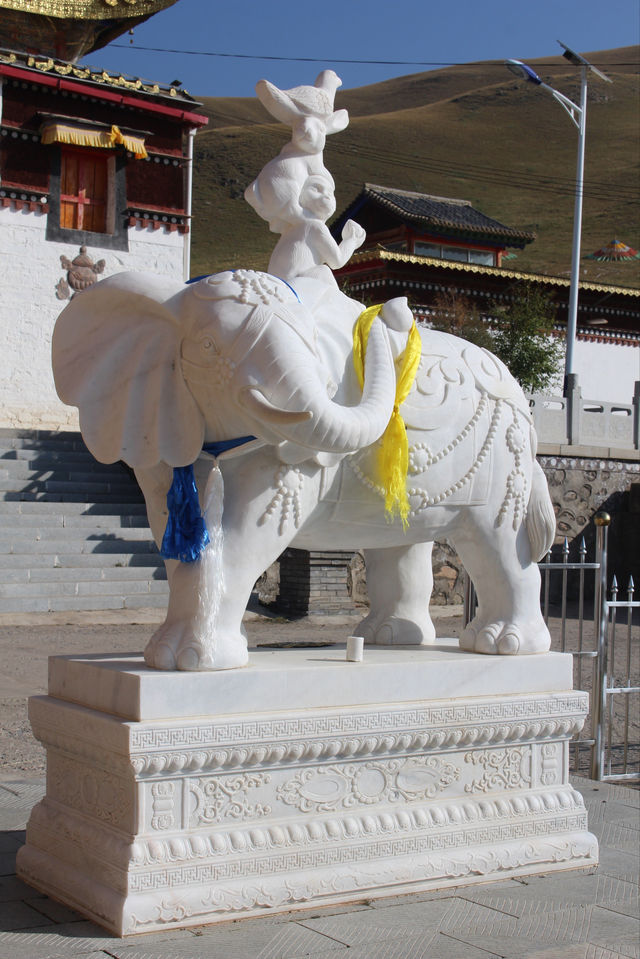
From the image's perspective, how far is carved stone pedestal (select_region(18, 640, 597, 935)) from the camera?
2.96m

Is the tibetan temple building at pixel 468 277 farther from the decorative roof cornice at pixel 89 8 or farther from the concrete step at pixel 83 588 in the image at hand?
the concrete step at pixel 83 588

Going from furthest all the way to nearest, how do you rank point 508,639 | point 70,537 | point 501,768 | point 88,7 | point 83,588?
point 88,7
point 70,537
point 83,588
point 508,639
point 501,768

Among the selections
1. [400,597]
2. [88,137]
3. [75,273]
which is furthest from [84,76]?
[400,597]

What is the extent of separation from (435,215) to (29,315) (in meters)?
11.1

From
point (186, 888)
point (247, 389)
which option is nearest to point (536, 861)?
point (186, 888)

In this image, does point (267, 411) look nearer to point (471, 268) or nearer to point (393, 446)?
point (393, 446)

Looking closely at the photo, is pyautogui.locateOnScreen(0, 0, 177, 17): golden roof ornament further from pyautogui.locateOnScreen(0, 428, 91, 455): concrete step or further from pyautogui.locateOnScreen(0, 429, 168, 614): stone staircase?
pyautogui.locateOnScreen(0, 429, 168, 614): stone staircase

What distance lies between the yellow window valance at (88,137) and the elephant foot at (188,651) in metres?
14.4

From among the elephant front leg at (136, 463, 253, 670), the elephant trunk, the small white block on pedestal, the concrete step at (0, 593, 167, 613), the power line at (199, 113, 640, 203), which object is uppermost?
the power line at (199, 113, 640, 203)

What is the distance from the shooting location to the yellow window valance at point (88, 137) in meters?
16.0

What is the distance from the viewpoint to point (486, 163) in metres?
67.4

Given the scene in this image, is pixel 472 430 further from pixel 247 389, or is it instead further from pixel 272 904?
pixel 272 904

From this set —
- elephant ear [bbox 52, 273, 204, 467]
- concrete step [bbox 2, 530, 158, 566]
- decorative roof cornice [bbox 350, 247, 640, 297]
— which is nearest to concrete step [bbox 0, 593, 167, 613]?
concrete step [bbox 2, 530, 158, 566]

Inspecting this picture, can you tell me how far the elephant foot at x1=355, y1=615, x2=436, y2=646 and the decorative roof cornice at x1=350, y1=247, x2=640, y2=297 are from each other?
16657 millimetres
